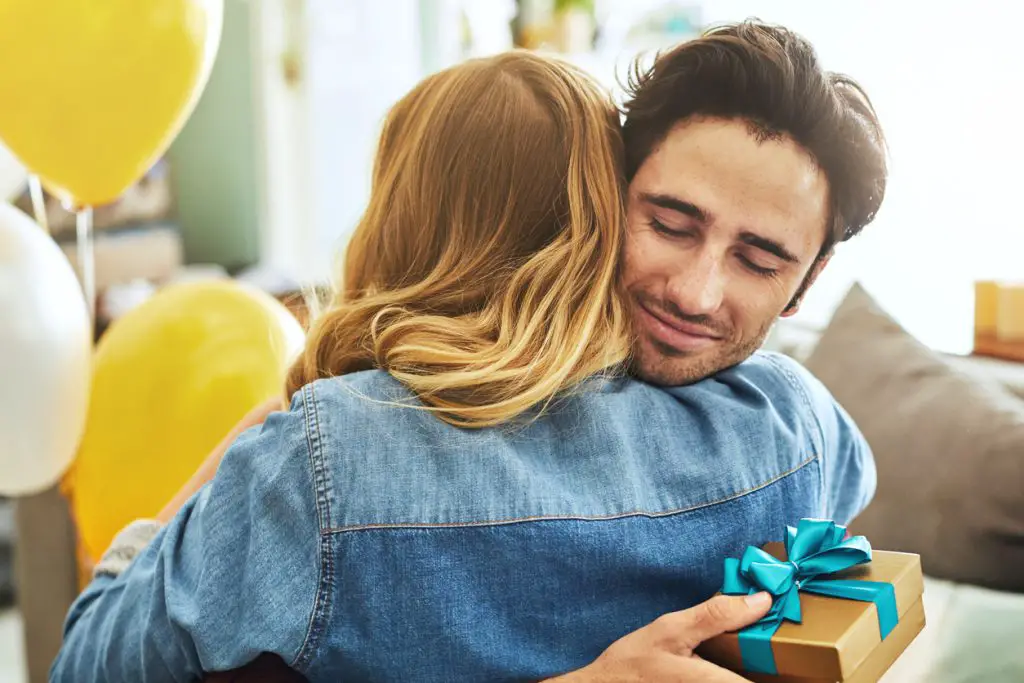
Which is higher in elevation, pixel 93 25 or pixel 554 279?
pixel 93 25

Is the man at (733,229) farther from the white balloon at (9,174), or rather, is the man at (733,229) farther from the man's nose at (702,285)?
the white balloon at (9,174)

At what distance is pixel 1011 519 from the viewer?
3.65ft

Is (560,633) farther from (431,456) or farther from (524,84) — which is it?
(524,84)

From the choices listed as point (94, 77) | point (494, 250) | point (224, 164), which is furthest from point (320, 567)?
point (224, 164)

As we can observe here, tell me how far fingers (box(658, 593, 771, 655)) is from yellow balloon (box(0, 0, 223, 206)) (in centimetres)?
103

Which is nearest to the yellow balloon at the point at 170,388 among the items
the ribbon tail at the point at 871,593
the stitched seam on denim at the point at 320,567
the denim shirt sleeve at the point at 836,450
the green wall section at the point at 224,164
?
the stitched seam on denim at the point at 320,567

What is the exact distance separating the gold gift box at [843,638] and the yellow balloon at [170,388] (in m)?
0.81

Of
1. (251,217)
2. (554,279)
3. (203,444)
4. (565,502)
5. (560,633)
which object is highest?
(554,279)

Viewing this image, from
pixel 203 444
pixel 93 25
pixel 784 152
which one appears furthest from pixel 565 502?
pixel 93 25

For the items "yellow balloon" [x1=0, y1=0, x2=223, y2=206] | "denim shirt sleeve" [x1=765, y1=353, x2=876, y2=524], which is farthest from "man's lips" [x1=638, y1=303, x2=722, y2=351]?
"yellow balloon" [x1=0, y1=0, x2=223, y2=206]

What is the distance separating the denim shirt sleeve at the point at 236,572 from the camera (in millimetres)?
777

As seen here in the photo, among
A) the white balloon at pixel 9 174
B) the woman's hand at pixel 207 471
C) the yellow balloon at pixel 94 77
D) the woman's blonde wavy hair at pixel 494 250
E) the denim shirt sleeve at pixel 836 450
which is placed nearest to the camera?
the woman's blonde wavy hair at pixel 494 250

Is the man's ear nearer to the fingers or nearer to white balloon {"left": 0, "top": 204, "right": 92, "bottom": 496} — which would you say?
the fingers

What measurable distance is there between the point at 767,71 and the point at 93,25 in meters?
0.92
